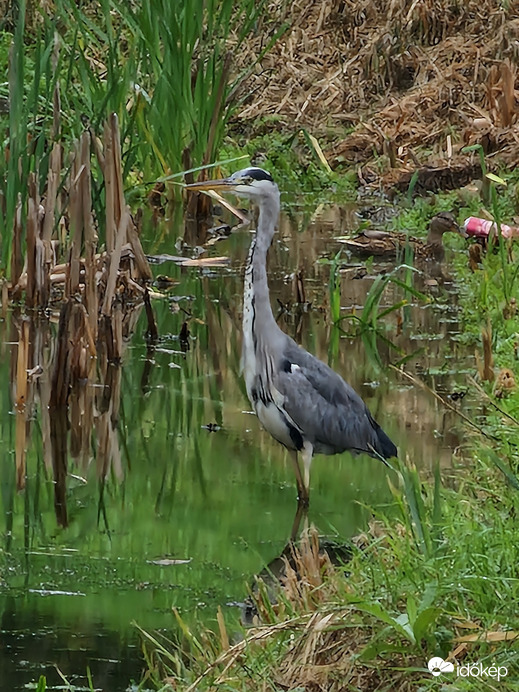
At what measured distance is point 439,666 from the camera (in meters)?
3.12

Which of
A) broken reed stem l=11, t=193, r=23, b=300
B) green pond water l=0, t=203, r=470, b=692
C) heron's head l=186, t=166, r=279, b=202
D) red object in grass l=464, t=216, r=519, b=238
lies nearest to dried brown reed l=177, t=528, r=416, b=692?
green pond water l=0, t=203, r=470, b=692

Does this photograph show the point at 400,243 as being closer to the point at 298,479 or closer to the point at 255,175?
the point at 255,175

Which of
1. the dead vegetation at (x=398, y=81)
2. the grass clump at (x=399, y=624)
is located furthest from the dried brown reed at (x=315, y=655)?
the dead vegetation at (x=398, y=81)

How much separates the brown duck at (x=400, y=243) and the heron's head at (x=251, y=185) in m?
3.79

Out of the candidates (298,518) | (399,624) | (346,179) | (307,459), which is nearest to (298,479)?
(307,459)

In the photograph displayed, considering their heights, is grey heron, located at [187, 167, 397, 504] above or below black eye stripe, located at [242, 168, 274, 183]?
below

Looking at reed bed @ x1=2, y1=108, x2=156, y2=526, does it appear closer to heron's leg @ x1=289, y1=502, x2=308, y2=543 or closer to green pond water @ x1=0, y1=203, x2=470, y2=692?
green pond water @ x1=0, y1=203, x2=470, y2=692

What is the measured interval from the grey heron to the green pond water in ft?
0.58

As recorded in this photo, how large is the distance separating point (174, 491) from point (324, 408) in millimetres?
660

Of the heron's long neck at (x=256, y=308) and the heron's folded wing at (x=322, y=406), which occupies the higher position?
the heron's long neck at (x=256, y=308)

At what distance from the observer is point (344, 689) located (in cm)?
332

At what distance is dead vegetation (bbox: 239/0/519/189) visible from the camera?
13297mm

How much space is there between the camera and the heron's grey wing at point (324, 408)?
5.66 metres

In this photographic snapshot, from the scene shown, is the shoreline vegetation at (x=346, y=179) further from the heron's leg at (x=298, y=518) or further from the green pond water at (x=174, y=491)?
the heron's leg at (x=298, y=518)
